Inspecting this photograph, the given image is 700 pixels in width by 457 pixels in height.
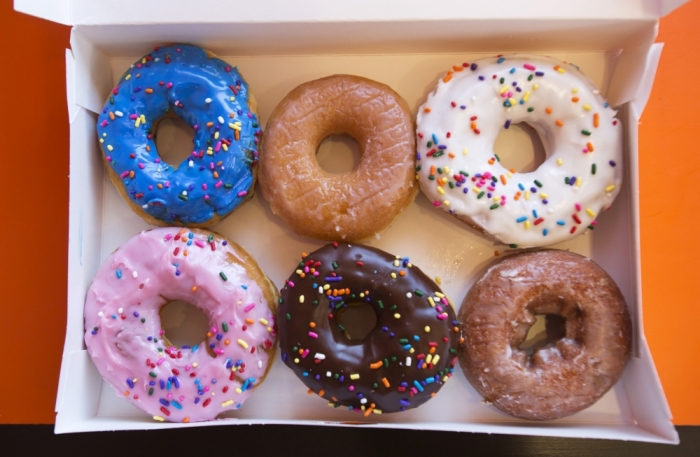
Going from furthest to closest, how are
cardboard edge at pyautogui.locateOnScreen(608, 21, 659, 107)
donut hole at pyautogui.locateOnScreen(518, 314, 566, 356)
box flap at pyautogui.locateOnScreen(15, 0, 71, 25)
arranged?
donut hole at pyautogui.locateOnScreen(518, 314, 566, 356) < cardboard edge at pyautogui.locateOnScreen(608, 21, 659, 107) < box flap at pyautogui.locateOnScreen(15, 0, 71, 25)

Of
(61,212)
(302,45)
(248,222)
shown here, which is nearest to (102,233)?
(61,212)

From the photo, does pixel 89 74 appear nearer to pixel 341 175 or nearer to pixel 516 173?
pixel 341 175

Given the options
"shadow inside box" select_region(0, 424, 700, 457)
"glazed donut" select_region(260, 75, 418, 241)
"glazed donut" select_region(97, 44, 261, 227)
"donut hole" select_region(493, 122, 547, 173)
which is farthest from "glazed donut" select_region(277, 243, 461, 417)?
"donut hole" select_region(493, 122, 547, 173)

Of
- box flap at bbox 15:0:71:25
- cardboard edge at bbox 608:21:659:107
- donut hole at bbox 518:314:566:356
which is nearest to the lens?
box flap at bbox 15:0:71:25

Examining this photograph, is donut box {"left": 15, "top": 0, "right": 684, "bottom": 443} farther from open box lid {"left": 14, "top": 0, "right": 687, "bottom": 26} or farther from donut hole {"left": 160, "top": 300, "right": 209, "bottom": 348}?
donut hole {"left": 160, "top": 300, "right": 209, "bottom": 348}

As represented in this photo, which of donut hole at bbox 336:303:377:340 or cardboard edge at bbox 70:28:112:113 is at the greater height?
cardboard edge at bbox 70:28:112:113

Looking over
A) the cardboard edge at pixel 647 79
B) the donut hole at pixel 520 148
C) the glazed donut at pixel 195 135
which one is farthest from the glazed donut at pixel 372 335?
the cardboard edge at pixel 647 79
